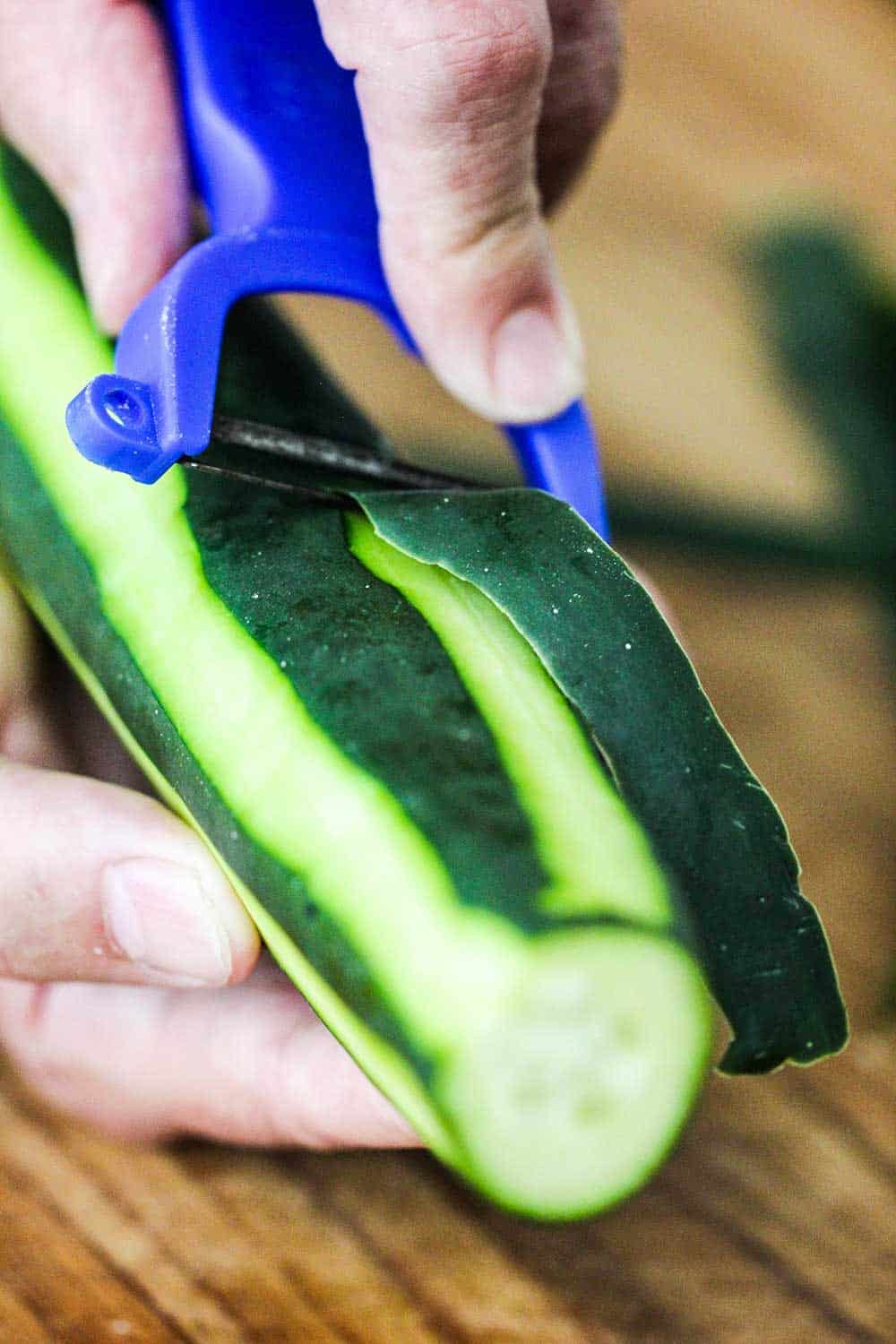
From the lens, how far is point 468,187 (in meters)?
1.02

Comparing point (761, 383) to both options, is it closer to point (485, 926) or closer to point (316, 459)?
point (316, 459)

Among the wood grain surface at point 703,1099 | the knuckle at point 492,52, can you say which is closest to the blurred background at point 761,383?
the wood grain surface at point 703,1099

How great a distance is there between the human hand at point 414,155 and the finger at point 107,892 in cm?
36

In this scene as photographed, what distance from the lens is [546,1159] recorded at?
24.6 inches

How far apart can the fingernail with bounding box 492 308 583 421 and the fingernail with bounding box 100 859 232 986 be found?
0.46m

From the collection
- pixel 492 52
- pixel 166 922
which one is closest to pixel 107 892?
pixel 166 922

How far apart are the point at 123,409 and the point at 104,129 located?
0.43 metres

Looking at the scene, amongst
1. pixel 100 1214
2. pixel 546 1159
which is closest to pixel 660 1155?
pixel 546 1159

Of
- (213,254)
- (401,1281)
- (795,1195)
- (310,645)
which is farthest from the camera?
(795,1195)

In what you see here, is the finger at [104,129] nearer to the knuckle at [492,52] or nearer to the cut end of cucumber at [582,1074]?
the knuckle at [492,52]

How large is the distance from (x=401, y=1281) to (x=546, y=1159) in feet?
1.42

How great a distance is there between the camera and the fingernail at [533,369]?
1087 mm

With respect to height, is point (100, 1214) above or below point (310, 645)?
below

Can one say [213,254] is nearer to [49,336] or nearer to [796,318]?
[49,336]
